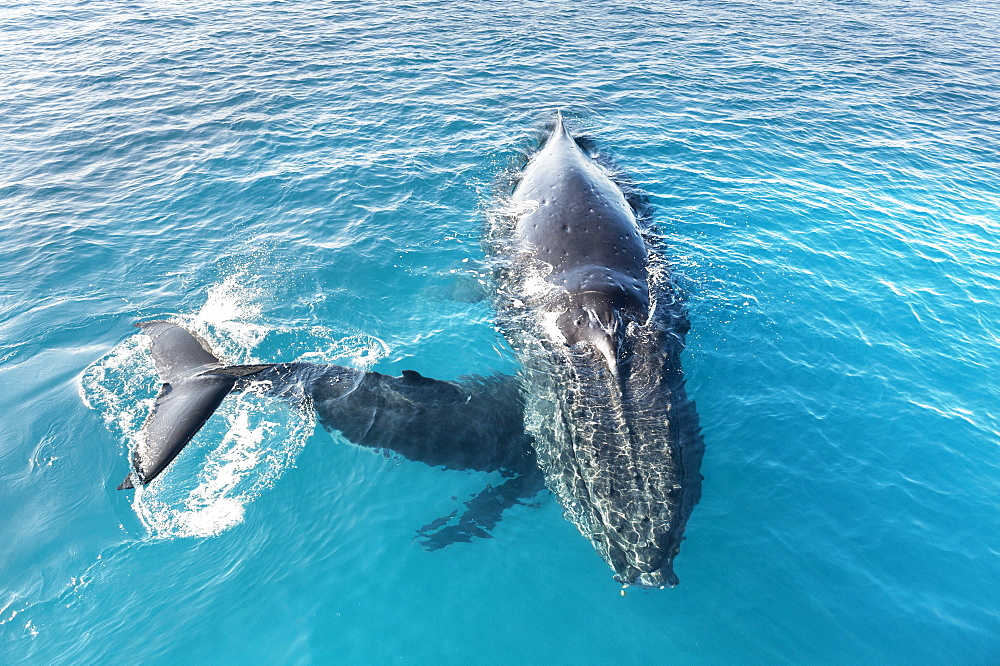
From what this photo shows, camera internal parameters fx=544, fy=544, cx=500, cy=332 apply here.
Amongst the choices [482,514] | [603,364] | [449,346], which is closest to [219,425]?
[449,346]

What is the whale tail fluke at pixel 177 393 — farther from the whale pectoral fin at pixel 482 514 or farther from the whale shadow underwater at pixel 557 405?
the whale pectoral fin at pixel 482 514

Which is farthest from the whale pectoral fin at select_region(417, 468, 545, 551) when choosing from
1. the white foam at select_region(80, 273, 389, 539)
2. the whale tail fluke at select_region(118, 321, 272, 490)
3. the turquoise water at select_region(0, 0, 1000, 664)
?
the whale tail fluke at select_region(118, 321, 272, 490)

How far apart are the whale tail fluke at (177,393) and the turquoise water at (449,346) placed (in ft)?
5.64

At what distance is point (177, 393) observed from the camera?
10703mm

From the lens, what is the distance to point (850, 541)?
35.0 ft

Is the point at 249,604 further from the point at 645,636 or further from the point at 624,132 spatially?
the point at 624,132

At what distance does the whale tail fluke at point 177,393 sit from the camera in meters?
9.50

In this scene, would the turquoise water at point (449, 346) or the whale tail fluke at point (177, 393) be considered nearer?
the whale tail fluke at point (177, 393)

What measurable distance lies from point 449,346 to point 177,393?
634 cm

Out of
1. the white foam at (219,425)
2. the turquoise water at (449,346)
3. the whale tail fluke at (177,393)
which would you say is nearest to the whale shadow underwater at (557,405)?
the whale tail fluke at (177,393)

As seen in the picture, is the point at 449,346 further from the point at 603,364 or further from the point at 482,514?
the point at 482,514

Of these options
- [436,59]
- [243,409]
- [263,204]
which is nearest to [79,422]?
[243,409]

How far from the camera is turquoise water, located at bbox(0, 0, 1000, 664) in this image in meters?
9.69

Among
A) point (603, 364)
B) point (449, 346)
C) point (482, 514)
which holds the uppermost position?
point (603, 364)
